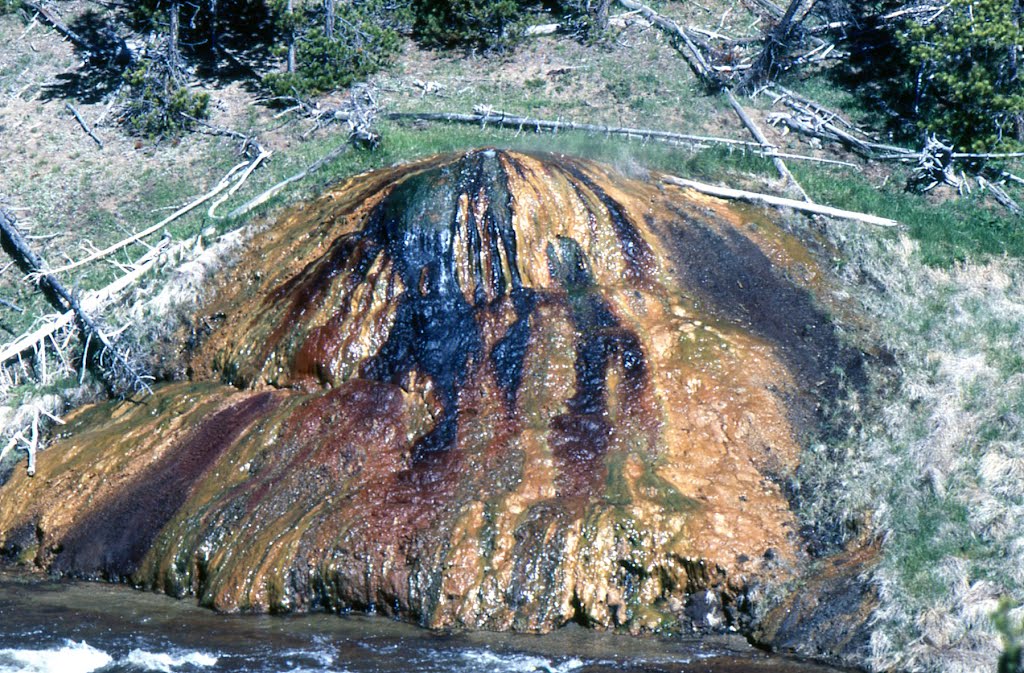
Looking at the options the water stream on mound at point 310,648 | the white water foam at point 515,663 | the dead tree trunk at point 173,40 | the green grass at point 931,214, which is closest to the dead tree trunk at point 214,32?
the dead tree trunk at point 173,40

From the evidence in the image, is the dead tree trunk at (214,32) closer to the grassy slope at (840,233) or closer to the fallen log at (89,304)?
the grassy slope at (840,233)

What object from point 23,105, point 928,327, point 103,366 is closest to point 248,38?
point 23,105

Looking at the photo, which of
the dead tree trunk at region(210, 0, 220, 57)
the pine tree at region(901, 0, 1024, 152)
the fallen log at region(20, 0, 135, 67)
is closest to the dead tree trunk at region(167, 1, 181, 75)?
the dead tree trunk at region(210, 0, 220, 57)

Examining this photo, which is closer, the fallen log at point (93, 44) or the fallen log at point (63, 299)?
the fallen log at point (63, 299)

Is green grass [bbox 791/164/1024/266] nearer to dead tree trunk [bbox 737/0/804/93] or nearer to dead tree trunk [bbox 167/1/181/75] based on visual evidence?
dead tree trunk [bbox 737/0/804/93]

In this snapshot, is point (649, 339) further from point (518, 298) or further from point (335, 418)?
point (335, 418)

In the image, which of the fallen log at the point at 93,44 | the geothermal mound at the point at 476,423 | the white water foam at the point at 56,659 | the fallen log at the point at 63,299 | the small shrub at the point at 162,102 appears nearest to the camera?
the white water foam at the point at 56,659

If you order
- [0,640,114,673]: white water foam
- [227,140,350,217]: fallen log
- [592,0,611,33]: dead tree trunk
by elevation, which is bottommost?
[0,640,114,673]: white water foam
